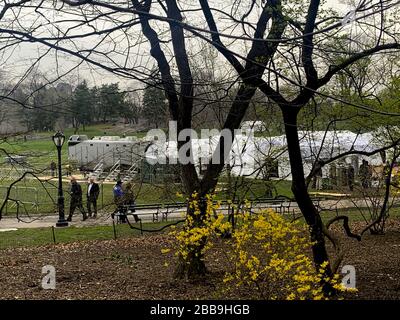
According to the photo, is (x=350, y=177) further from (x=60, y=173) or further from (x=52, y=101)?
(x=52, y=101)

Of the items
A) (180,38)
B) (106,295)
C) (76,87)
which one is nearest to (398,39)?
(180,38)

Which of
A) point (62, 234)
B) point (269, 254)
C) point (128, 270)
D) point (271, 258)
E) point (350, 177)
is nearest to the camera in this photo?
point (271, 258)

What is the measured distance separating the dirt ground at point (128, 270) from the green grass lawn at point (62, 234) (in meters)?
1.14

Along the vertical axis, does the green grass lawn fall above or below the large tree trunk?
below

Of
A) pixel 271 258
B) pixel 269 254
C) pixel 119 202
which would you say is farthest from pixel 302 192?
pixel 119 202

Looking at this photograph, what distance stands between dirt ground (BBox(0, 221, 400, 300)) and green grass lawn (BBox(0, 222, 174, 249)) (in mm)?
1141

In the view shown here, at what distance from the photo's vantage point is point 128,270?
10000 millimetres

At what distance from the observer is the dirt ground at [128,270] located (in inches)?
308

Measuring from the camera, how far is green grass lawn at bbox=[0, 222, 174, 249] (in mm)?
15348

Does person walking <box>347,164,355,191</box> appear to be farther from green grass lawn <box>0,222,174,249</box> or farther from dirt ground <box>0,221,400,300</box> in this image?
green grass lawn <box>0,222,174,249</box>

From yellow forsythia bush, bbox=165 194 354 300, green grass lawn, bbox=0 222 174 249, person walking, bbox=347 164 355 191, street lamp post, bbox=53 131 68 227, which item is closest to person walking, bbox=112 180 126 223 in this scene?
green grass lawn, bbox=0 222 174 249

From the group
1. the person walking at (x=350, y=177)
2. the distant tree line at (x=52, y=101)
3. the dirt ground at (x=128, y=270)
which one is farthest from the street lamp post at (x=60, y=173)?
the person walking at (x=350, y=177)

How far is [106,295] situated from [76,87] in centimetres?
310

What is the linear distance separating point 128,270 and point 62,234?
7.01m
